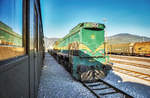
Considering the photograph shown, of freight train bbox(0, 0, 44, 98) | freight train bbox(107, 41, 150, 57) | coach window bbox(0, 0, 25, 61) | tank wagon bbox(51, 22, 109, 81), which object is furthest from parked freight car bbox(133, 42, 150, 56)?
coach window bbox(0, 0, 25, 61)

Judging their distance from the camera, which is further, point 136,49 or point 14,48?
point 136,49

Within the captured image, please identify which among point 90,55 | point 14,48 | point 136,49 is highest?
point 14,48

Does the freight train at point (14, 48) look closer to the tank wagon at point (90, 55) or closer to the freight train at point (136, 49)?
the tank wagon at point (90, 55)

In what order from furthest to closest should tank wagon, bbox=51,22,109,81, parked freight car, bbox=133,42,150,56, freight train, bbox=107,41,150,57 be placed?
freight train, bbox=107,41,150,57 < parked freight car, bbox=133,42,150,56 < tank wagon, bbox=51,22,109,81

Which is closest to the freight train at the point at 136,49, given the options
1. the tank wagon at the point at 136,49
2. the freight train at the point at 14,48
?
the tank wagon at the point at 136,49

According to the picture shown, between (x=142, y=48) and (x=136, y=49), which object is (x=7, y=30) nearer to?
(x=142, y=48)

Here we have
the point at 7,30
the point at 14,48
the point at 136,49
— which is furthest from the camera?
the point at 136,49

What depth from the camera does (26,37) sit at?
5.19 ft

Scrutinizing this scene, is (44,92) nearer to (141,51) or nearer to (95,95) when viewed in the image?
(95,95)

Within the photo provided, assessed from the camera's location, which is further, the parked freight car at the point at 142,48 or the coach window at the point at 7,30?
the parked freight car at the point at 142,48

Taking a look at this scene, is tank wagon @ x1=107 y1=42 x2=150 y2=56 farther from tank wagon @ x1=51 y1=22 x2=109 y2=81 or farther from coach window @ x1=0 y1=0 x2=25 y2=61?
coach window @ x1=0 y1=0 x2=25 y2=61

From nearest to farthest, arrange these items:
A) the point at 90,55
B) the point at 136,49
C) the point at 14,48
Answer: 1. the point at 14,48
2. the point at 90,55
3. the point at 136,49

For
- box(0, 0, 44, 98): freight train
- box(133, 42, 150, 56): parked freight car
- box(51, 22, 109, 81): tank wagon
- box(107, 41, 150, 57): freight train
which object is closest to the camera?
box(0, 0, 44, 98): freight train

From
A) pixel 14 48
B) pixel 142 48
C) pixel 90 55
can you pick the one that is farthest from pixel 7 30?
pixel 142 48
